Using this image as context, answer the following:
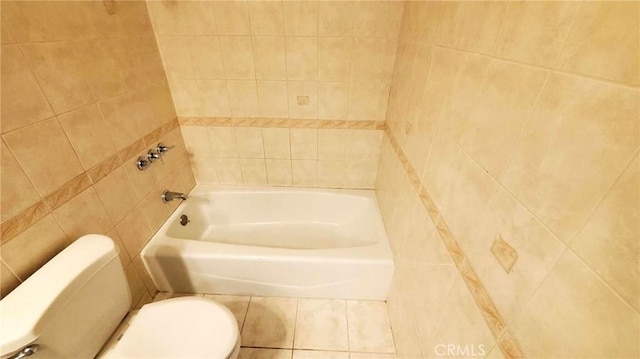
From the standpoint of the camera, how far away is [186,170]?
1809mm

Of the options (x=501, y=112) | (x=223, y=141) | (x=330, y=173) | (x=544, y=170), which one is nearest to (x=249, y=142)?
(x=223, y=141)

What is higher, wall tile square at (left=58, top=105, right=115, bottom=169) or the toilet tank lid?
wall tile square at (left=58, top=105, right=115, bottom=169)

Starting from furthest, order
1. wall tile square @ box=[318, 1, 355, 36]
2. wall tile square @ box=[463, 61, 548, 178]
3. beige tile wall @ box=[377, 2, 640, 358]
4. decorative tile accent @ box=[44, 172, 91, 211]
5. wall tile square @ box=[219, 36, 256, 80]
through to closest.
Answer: wall tile square @ box=[219, 36, 256, 80]
wall tile square @ box=[318, 1, 355, 36]
decorative tile accent @ box=[44, 172, 91, 211]
wall tile square @ box=[463, 61, 548, 178]
beige tile wall @ box=[377, 2, 640, 358]

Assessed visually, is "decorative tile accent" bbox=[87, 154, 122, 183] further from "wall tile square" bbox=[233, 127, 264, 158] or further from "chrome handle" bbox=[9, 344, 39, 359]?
"wall tile square" bbox=[233, 127, 264, 158]

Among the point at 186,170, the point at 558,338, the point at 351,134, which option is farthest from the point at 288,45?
the point at 558,338

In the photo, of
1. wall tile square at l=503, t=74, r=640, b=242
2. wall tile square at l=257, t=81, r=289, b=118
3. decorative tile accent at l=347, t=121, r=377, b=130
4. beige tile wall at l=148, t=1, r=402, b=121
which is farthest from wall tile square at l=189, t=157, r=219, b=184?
wall tile square at l=503, t=74, r=640, b=242

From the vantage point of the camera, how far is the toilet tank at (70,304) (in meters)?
0.65

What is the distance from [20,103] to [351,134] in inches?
59.8

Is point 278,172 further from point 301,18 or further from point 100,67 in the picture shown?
point 100,67

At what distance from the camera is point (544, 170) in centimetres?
44

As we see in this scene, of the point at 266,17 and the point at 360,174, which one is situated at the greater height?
the point at 266,17

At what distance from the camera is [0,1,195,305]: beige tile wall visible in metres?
0.77

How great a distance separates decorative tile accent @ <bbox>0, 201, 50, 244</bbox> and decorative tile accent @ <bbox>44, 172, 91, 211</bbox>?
24 mm

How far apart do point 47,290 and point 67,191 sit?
1.25 feet
